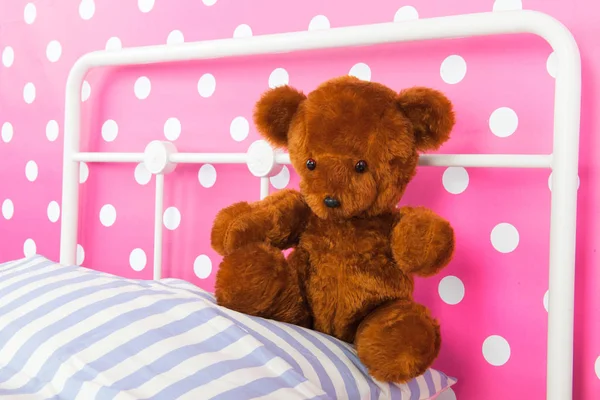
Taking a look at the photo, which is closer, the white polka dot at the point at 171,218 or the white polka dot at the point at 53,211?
the white polka dot at the point at 171,218

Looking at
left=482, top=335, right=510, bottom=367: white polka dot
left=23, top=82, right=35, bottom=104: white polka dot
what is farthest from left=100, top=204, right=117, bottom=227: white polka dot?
left=482, top=335, right=510, bottom=367: white polka dot

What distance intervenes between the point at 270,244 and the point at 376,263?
0.50 feet

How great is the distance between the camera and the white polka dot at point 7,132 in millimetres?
1608

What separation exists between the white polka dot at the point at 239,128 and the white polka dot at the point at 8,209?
28.0 inches

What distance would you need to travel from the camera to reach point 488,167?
984 mm

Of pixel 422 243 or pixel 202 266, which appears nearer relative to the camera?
pixel 422 243

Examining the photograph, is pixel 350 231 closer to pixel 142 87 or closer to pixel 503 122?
pixel 503 122

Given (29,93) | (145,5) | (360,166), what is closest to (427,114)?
(360,166)

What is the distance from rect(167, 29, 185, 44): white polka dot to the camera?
132 cm

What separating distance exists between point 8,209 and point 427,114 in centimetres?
120

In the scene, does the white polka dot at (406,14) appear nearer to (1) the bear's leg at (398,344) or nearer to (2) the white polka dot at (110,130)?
(1) the bear's leg at (398,344)

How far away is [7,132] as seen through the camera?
5.30 feet

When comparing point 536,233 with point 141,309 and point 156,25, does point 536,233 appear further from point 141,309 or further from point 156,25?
point 156,25

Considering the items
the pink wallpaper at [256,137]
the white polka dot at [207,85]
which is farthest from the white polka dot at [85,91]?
the white polka dot at [207,85]
